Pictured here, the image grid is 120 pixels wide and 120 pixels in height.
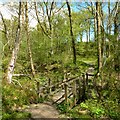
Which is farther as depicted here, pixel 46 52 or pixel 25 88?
pixel 46 52

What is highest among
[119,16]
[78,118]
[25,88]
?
[119,16]

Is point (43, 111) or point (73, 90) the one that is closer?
point (43, 111)

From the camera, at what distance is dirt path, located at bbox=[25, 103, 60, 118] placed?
551 centimetres

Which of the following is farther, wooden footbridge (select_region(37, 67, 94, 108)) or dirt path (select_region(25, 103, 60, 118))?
wooden footbridge (select_region(37, 67, 94, 108))

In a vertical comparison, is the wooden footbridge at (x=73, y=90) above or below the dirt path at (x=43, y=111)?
above

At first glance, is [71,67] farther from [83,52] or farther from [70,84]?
[83,52]

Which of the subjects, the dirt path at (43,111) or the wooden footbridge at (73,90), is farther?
the wooden footbridge at (73,90)

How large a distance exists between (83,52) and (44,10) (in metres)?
4.72

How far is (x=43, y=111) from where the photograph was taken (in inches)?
227

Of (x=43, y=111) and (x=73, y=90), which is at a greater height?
(x=73, y=90)

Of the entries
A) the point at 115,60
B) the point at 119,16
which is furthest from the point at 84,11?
the point at 115,60

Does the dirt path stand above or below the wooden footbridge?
below

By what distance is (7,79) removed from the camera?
22.2 ft

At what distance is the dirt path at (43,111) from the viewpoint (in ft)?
18.1
